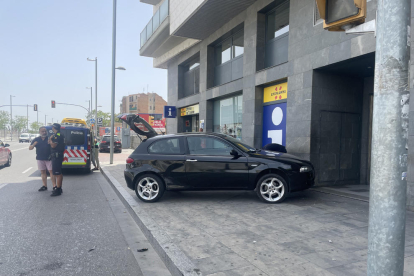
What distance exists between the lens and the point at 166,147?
695cm

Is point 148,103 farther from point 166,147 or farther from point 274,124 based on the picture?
point 166,147

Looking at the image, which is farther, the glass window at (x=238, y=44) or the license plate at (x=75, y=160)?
the glass window at (x=238, y=44)

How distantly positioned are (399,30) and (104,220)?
5.36 m

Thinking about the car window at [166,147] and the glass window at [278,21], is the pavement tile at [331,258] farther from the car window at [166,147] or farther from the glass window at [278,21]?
the glass window at [278,21]

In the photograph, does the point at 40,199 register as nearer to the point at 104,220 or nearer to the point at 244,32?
the point at 104,220

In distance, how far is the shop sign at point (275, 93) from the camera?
31.7ft

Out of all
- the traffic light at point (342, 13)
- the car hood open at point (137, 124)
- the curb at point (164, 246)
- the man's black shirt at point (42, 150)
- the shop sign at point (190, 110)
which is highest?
the shop sign at point (190, 110)

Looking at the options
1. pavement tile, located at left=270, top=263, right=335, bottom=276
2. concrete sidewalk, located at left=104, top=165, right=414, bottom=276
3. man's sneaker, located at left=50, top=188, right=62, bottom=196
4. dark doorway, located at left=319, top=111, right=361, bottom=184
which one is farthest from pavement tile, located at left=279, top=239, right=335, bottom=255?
man's sneaker, located at left=50, top=188, right=62, bottom=196

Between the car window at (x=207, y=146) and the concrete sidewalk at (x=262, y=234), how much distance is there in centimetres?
111

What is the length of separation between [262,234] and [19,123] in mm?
109094

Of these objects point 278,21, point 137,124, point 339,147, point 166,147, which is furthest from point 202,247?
point 278,21

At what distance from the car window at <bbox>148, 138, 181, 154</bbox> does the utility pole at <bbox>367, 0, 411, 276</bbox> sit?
519 cm

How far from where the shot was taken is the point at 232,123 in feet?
41.8

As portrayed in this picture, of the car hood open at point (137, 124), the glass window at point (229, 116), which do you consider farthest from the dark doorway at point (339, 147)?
the car hood open at point (137, 124)
